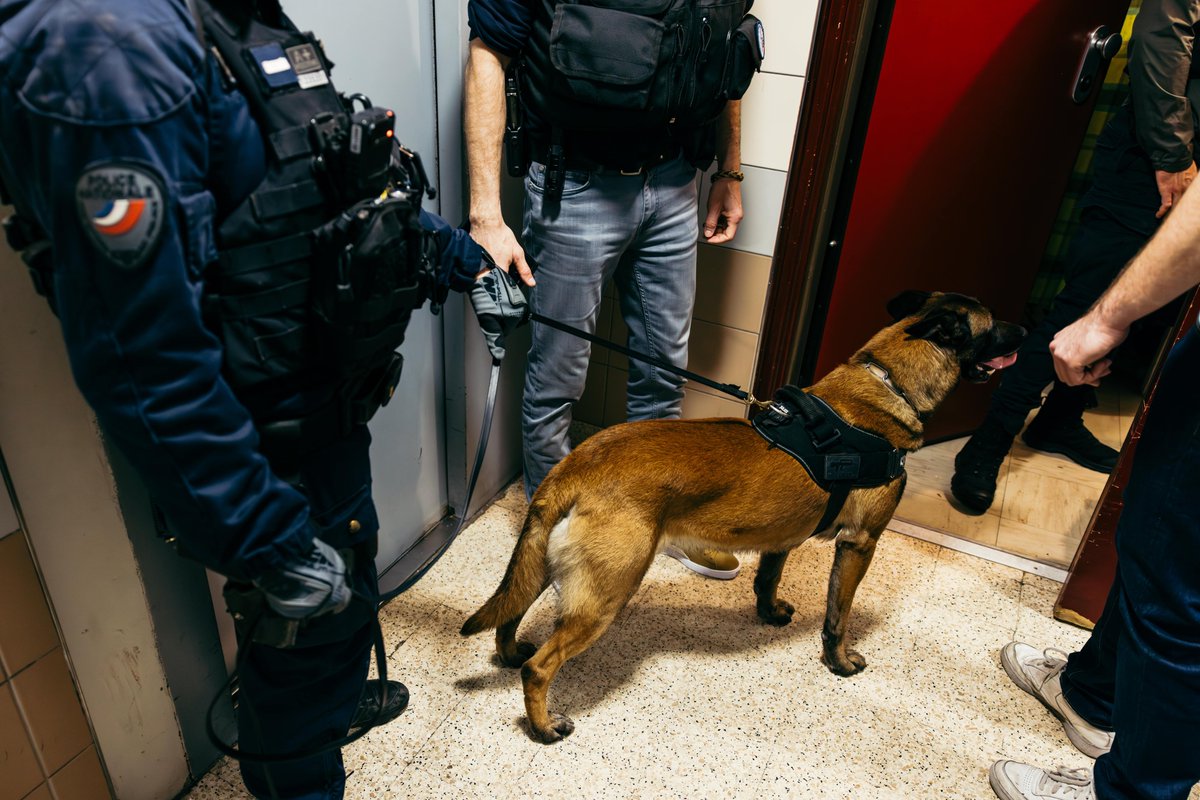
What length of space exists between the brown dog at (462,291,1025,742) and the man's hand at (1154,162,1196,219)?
87 cm

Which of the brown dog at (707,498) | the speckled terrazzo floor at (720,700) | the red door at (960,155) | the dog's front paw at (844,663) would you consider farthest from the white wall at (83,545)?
the red door at (960,155)

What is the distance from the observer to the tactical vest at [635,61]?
65.1 inches

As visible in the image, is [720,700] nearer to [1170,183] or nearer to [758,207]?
[758,207]

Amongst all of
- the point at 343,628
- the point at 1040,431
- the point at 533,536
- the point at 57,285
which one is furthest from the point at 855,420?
the point at 1040,431

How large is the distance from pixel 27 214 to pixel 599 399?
7.20 ft

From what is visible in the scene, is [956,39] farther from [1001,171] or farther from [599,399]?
[599,399]

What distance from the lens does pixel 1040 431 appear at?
3191mm

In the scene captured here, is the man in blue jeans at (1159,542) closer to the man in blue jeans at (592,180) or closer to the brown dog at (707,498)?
the brown dog at (707,498)

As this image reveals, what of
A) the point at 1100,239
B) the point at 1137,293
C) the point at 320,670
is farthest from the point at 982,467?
the point at 320,670

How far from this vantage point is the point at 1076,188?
156 inches

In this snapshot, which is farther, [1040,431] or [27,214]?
[1040,431]

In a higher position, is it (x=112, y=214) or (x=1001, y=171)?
(x=112, y=214)

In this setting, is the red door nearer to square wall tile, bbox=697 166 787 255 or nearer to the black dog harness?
square wall tile, bbox=697 166 787 255

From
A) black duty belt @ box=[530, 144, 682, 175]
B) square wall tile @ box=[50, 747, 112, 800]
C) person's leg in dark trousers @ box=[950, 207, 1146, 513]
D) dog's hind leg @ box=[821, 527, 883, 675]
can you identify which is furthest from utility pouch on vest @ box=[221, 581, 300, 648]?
person's leg in dark trousers @ box=[950, 207, 1146, 513]
